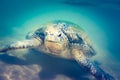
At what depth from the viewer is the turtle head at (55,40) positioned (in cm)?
859

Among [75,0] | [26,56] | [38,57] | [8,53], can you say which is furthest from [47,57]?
[75,0]

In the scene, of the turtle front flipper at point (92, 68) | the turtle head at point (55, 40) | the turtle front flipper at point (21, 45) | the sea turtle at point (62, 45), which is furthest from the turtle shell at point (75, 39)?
the turtle front flipper at point (21, 45)

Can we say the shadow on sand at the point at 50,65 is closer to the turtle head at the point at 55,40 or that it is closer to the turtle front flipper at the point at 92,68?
the turtle front flipper at the point at 92,68

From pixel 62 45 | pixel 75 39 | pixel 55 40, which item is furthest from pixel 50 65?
pixel 75 39

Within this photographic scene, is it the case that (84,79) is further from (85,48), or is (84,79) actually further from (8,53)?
(8,53)

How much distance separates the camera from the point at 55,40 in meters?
8.61

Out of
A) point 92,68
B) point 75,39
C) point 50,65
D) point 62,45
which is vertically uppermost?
point 75,39

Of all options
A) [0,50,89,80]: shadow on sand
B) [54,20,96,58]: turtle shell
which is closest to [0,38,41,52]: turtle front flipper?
[0,50,89,80]: shadow on sand

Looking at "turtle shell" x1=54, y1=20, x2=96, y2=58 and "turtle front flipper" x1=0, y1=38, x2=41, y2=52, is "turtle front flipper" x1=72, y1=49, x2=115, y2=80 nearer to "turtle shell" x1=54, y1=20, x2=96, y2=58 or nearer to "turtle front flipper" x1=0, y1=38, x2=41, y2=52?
"turtle shell" x1=54, y1=20, x2=96, y2=58

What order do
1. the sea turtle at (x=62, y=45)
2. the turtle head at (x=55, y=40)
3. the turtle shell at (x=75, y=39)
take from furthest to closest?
1. the turtle shell at (x=75, y=39)
2. the turtle head at (x=55, y=40)
3. the sea turtle at (x=62, y=45)

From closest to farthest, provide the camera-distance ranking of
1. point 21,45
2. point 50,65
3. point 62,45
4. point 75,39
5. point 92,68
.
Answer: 1. point 92,68
2. point 62,45
3. point 21,45
4. point 50,65
5. point 75,39

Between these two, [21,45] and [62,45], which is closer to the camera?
[62,45]

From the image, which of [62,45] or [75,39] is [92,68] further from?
[75,39]

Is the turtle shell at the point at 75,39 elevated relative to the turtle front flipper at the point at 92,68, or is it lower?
elevated
